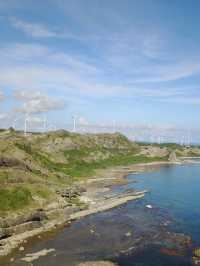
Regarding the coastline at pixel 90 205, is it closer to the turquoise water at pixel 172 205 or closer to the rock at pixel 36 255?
the rock at pixel 36 255

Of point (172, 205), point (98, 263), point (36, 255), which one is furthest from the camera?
point (172, 205)

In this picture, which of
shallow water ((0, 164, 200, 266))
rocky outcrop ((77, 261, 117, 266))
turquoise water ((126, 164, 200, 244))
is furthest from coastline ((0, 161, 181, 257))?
rocky outcrop ((77, 261, 117, 266))

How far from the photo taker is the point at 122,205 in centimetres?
11969

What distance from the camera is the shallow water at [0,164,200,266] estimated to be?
68.7 meters

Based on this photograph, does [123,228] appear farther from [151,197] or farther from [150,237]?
[151,197]

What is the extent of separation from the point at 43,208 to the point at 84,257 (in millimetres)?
33703

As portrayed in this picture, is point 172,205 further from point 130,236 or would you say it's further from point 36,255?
point 36,255

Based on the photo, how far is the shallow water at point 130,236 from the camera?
225 ft

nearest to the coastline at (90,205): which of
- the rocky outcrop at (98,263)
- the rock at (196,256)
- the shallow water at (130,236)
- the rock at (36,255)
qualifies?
the shallow water at (130,236)

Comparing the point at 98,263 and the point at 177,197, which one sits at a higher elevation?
the point at 177,197

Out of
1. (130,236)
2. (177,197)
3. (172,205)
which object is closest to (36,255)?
(130,236)

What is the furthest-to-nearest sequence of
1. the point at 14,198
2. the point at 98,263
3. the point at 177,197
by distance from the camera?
the point at 177,197 < the point at 14,198 < the point at 98,263

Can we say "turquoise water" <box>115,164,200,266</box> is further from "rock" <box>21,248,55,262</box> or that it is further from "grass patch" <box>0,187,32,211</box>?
"grass patch" <box>0,187,32,211</box>

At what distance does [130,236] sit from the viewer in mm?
83500
